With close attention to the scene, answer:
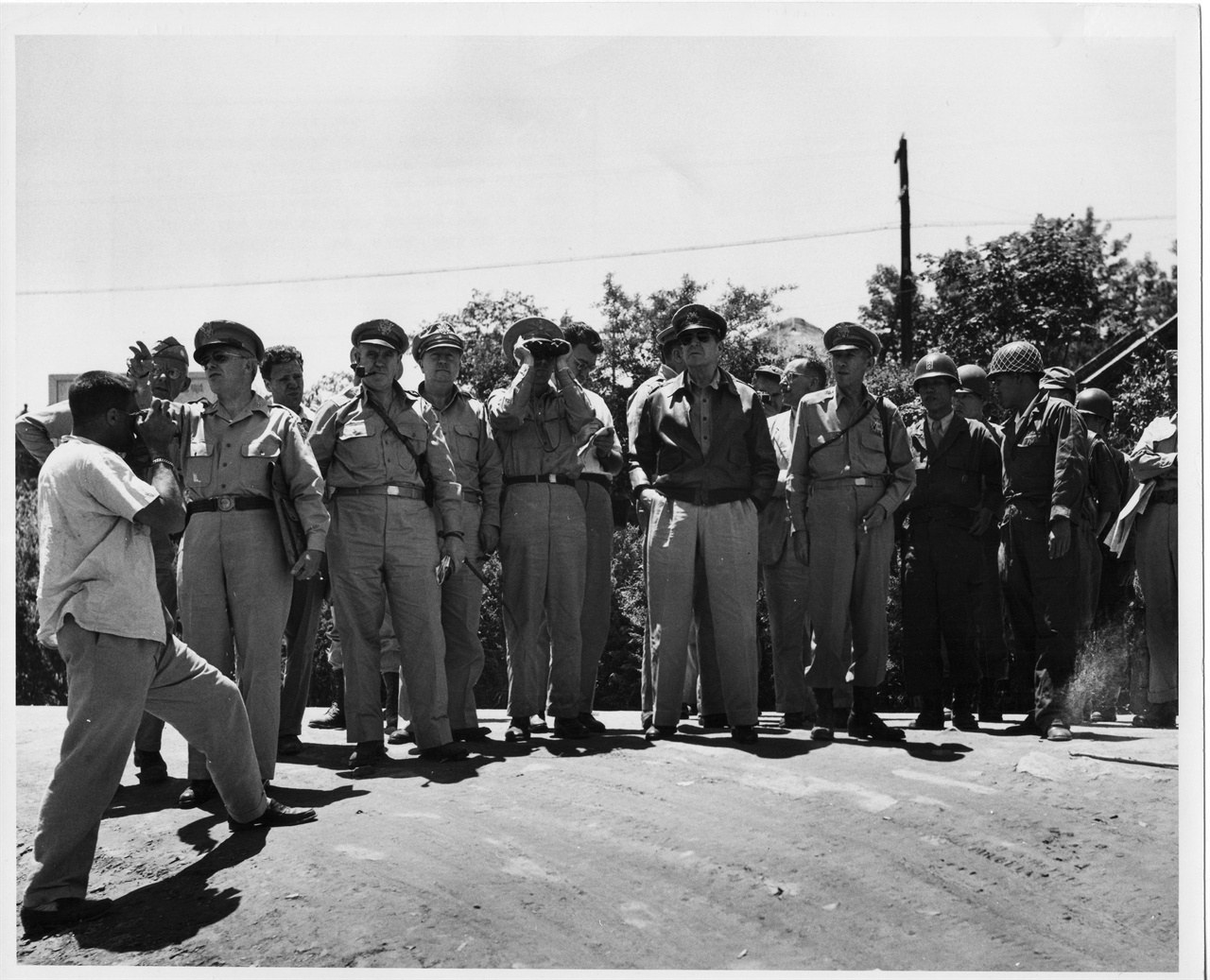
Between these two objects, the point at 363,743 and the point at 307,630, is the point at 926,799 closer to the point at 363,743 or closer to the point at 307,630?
the point at 363,743

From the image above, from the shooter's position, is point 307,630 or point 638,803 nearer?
point 638,803

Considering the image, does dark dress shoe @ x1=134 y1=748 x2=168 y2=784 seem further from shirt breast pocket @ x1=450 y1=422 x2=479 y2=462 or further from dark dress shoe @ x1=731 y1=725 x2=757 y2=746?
dark dress shoe @ x1=731 y1=725 x2=757 y2=746

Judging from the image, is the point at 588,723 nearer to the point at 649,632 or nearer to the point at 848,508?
the point at 649,632

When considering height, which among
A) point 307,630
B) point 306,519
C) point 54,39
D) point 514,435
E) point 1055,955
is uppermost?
point 54,39

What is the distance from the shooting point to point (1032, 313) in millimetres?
15922

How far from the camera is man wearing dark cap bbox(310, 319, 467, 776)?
685 cm

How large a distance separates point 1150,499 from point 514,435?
3876 mm

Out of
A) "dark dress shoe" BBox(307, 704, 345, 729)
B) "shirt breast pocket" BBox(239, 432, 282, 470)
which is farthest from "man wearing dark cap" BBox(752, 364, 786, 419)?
"shirt breast pocket" BBox(239, 432, 282, 470)

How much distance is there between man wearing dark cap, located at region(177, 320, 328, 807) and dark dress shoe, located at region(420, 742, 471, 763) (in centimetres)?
85

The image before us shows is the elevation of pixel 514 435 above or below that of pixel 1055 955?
above

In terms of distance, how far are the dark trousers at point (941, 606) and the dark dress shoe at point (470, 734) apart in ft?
8.35

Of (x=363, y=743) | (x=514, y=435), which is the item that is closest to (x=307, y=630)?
(x=363, y=743)

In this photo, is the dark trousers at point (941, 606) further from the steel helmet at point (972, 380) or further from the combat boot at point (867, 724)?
the steel helmet at point (972, 380)

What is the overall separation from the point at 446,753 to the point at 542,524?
4.65ft
